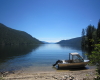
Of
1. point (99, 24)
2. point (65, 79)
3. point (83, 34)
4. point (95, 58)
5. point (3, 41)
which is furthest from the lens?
point (3, 41)

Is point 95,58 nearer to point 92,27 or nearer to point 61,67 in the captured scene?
point 61,67

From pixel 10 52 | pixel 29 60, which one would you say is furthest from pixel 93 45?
pixel 10 52

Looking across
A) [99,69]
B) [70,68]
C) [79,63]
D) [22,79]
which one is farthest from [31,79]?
[79,63]

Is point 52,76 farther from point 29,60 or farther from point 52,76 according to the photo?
point 29,60

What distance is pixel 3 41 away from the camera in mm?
188250

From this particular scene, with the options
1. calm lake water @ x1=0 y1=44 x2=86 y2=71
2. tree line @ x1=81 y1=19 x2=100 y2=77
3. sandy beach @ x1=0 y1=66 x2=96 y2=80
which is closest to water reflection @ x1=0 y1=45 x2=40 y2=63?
calm lake water @ x1=0 y1=44 x2=86 y2=71

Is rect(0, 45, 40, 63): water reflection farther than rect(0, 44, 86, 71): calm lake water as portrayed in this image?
Yes

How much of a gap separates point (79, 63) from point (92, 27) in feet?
273

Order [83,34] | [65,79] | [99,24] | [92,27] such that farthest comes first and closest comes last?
[83,34]
[92,27]
[99,24]
[65,79]

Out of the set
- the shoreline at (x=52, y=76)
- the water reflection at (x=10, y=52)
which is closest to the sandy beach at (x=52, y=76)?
the shoreline at (x=52, y=76)

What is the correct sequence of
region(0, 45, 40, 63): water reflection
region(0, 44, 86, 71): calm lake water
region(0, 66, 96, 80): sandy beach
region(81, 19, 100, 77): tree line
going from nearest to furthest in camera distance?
region(81, 19, 100, 77): tree line, region(0, 66, 96, 80): sandy beach, region(0, 44, 86, 71): calm lake water, region(0, 45, 40, 63): water reflection

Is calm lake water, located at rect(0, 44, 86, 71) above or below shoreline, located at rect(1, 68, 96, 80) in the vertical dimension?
below

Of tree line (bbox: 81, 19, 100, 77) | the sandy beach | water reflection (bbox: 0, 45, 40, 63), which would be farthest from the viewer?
water reflection (bbox: 0, 45, 40, 63)

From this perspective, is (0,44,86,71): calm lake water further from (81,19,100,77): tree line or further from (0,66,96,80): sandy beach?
(81,19,100,77): tree line
